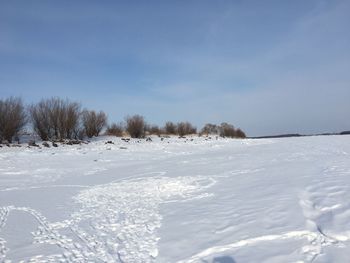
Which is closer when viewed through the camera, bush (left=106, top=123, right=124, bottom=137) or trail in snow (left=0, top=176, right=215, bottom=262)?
trail in snow (left=0, top=176, right=215, bottom=262)

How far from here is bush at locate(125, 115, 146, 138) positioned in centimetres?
4738

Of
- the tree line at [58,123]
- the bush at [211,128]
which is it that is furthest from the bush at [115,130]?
the bush at [211,128]

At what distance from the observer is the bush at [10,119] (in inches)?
1249

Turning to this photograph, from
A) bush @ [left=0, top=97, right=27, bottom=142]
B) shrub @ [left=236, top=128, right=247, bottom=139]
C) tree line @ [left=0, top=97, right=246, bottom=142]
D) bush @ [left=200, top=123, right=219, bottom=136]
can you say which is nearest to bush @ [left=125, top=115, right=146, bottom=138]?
tree line @ [left=0, top=97, right=246, bottom=142]

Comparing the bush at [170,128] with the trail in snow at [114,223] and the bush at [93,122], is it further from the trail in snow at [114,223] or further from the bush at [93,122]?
the trail in snow at [114,223]

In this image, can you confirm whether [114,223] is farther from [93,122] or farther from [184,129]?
[184,129]

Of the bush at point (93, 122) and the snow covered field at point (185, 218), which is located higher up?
the bush at point (93, 122)

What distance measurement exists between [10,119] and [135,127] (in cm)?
1801

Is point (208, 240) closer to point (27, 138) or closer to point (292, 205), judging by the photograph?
point (292, 205)

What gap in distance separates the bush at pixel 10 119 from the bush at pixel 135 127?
1593cm

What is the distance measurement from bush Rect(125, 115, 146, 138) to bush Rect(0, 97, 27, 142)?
627 inches

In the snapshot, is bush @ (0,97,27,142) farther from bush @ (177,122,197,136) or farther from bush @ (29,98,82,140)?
bush @ (177,122,197,136)

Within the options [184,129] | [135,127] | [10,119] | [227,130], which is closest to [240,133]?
[227,130]

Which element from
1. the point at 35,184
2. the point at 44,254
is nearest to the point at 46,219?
the point at 44,254
